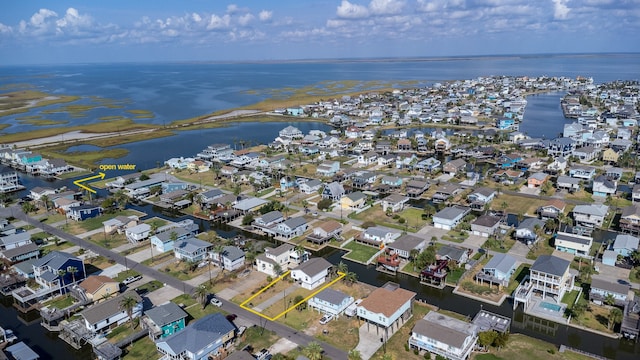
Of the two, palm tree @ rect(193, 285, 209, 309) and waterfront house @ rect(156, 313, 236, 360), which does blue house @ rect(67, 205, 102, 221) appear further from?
waterfront house @ rect(156, 313, 236, 360)

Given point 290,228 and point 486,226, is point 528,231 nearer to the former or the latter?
point 486,226

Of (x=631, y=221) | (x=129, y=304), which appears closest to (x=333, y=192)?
(x=129, y=304)

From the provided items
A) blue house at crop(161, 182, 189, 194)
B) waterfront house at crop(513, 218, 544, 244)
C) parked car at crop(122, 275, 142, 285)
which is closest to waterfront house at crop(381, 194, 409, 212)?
waterfront house at crop(513, 218, 544, 244)

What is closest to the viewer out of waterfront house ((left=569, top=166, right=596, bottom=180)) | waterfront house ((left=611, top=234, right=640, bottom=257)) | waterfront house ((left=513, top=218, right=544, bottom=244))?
waterfront house ((left=611, top=234, right=640, bottom=257))

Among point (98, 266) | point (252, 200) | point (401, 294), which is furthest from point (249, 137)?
point (401, 294)

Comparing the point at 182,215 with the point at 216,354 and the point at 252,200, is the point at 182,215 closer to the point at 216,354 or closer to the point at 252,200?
the point at 252,200
